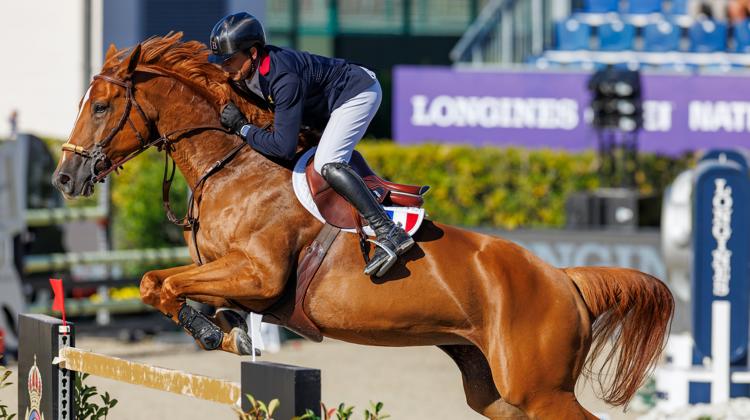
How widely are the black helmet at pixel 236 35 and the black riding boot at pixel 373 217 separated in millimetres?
580

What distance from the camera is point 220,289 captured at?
4.71 m

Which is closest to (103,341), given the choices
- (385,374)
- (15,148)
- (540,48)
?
(15,148)

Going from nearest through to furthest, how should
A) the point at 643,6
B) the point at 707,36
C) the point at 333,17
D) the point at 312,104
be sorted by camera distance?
1. the point at 312,104
2. the point at 707,36
3. the point at 643,6
4. the point at 333,17

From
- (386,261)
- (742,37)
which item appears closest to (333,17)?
(742,37)

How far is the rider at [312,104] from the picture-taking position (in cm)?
479

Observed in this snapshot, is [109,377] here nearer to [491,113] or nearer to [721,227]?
[721,227]

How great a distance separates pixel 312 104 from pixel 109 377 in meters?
1.39

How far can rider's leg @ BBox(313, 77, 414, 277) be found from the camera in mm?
4789

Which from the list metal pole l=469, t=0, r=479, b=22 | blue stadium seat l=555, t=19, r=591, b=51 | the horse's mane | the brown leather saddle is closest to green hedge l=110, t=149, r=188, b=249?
the horse's mane

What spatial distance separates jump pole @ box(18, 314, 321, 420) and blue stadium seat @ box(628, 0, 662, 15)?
46.6 feet

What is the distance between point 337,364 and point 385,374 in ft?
2.10

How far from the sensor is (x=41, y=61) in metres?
13.8

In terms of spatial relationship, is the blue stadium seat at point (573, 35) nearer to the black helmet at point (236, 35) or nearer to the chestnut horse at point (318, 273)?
the chestnut horse at point (318, 273)

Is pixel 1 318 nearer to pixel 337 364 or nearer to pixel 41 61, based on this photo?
pixel 337 364
